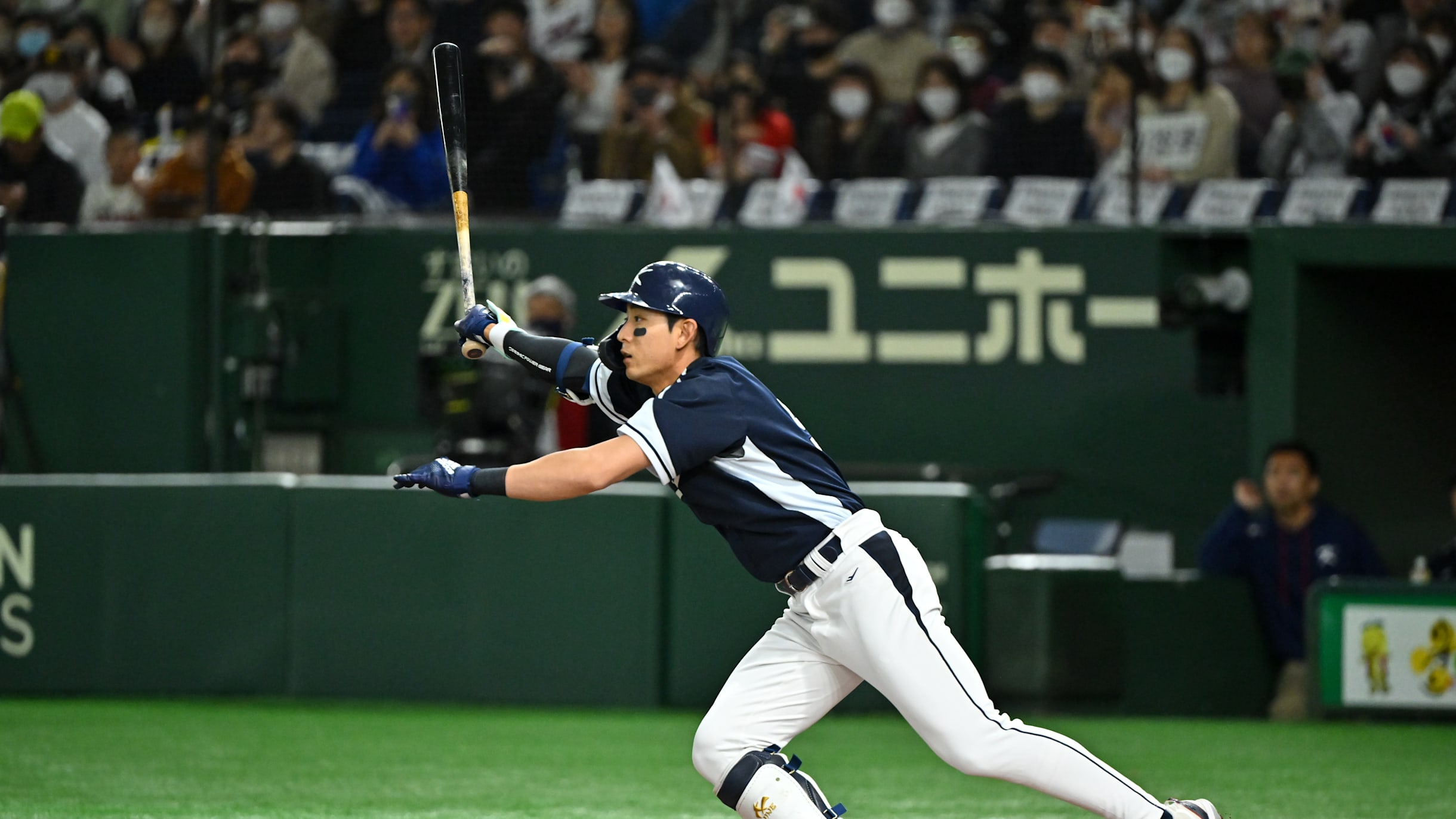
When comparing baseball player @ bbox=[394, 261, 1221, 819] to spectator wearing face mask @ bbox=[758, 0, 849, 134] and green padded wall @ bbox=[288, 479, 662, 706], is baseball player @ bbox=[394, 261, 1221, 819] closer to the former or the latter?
green padded wall @ bbox=[288, 479, 662, 706]

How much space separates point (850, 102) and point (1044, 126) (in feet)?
4.08

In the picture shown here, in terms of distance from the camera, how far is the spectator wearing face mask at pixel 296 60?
13.8 metres

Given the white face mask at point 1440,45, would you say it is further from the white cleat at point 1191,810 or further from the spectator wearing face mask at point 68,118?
the spectator wearing face mask at point 68,118

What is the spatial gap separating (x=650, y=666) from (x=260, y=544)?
2.12 meters

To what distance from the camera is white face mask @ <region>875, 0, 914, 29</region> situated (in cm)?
1298

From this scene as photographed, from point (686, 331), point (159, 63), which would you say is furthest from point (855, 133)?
point (686, 331)

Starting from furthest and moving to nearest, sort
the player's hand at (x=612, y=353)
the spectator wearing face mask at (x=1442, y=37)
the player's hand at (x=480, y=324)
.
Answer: the spectator wearing face mask at (x=1442, y=37)
the player's hand at (x=480, y=324)
the player's hand at (x=612, y=353)

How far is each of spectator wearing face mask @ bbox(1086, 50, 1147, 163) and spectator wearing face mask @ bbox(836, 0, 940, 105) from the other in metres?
1.14

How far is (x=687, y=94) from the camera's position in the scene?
43.2 feet

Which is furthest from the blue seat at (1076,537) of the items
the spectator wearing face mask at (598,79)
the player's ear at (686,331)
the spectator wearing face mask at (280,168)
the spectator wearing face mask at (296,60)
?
the player's ear at (686,331)

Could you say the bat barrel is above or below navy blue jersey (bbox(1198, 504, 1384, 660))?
above

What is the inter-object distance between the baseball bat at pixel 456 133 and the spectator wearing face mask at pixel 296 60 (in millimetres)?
7451

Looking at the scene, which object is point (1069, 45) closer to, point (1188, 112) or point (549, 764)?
point (1188, 112)

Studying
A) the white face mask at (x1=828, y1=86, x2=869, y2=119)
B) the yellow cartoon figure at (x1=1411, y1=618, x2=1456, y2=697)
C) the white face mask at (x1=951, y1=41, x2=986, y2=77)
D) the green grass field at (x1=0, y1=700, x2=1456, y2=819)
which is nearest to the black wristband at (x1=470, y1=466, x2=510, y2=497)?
the green grass field at (x1=0, y1=700, x2=1456, y2=819)
